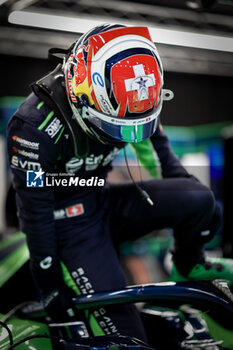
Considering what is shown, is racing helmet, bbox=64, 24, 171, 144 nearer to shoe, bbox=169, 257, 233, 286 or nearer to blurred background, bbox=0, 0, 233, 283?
blurred background, bbox=0, 0, 233, 283

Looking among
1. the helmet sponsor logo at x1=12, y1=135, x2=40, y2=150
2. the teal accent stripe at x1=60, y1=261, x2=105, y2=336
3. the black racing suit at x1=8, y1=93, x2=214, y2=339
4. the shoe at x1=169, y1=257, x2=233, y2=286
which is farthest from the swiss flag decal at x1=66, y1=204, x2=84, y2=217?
the shoe at x1=169, y1=257, x2=233, y2=286

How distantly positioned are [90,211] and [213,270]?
42 centimetres

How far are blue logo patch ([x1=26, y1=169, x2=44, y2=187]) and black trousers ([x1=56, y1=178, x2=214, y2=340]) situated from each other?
0.19 m

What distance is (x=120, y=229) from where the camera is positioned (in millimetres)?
1263

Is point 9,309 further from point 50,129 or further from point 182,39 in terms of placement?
point 182,39

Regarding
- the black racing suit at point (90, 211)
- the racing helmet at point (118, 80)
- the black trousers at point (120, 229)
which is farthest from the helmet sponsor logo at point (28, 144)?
the black trousers at point (120, 229)

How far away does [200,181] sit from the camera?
1.14m

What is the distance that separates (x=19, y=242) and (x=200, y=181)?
0.70 metres

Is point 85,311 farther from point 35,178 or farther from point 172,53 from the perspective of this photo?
point 172,53

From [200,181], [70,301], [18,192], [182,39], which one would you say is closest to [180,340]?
[70,301]

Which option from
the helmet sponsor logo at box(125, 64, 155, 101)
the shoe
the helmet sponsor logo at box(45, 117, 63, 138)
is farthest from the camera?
the shoe

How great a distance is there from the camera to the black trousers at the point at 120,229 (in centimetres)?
113

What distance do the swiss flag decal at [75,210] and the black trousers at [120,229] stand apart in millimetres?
14

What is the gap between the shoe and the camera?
3.80 ft
